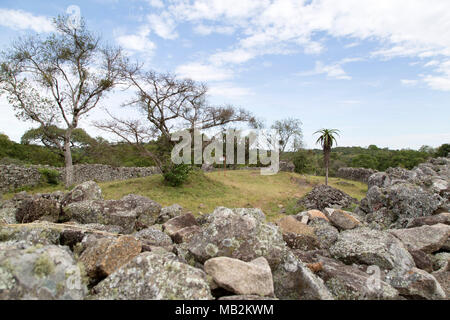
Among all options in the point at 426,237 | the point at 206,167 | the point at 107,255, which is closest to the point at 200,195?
the point at 426,237

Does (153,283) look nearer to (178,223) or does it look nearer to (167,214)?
(178,223)

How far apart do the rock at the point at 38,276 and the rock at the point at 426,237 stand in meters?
4.44

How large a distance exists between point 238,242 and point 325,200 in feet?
44.3

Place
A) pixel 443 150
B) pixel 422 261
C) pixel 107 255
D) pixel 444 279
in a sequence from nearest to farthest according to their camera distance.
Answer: pixel 107 255 → pixel 444 279 → pixel 422 261 → pixel 443 150

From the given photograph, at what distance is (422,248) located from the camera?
3.89 m

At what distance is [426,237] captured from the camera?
409cm

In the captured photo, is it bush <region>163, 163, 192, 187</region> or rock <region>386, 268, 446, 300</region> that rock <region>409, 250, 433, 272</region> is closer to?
rock <region>386, 268, 446, 300</region>

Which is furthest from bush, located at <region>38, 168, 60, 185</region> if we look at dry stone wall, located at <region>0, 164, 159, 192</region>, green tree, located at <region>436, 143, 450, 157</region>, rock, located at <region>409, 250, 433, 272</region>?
green tree, located at <region>436, 143, 450, 157</region>

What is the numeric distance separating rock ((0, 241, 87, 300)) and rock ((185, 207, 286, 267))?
Answer: 1.28 metres

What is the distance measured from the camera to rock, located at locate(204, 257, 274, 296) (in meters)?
2.18

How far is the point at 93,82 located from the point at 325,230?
21.7m

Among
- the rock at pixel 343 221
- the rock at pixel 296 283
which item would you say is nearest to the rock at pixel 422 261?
the rock at pixel 343 221
